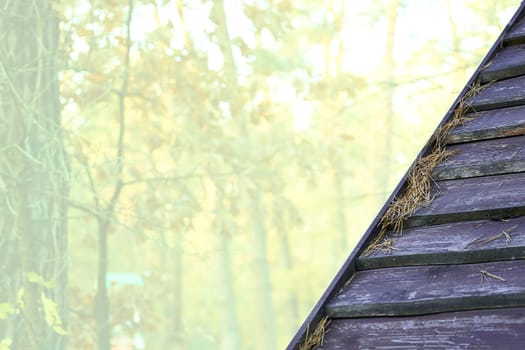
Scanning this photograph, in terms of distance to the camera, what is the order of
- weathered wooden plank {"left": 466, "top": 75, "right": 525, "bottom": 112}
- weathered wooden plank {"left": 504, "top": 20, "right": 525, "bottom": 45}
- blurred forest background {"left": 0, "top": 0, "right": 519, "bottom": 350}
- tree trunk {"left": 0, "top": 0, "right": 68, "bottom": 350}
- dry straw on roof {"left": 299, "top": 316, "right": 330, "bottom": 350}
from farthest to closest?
blurred forest background {"left": 0, "top": 0, "right": 519, "bottom": 350} → tree trunk {"left": 0, "top": 0, "right": 68, "bottom": 350} → weathered wooden plank {"left": 504, "top": 20, "right": 525, "bottom": 45} → weathered wooden plank {"left": 466, "top": 75, "right": 525, "bottom": 112} → dry straw on roof {"left": 299, "top": 316, "right": 330, "bottom": 350}

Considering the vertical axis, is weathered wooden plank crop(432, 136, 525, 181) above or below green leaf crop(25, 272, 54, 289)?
above

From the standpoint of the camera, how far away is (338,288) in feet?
3.52

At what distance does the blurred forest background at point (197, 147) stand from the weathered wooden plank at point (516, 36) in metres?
4.12

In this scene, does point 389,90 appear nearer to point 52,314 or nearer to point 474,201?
point 52,314

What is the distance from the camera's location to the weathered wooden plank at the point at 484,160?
120cm

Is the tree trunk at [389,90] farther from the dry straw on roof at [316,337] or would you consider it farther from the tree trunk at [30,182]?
the dry straw on roof at [316,337]

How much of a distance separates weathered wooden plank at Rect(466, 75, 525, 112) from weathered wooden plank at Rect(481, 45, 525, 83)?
16 millimetres

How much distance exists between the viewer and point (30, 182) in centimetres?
517

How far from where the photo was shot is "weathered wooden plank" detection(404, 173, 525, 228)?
1.09m

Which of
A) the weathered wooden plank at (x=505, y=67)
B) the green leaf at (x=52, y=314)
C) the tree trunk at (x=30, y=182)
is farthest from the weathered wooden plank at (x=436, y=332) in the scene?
the green leaf at (x=52, y=314)

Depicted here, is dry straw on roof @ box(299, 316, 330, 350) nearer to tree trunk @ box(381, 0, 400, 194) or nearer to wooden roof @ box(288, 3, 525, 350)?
wooden roof @ box(288, 3, 525, 350)

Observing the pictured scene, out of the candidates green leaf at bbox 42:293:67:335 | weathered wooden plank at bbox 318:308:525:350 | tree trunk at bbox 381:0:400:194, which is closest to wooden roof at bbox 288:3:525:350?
weathered wooden plank at bbox 318:308:525:350

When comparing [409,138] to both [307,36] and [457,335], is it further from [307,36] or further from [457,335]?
[457,335]

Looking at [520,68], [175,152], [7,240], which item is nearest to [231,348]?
[175,152]
